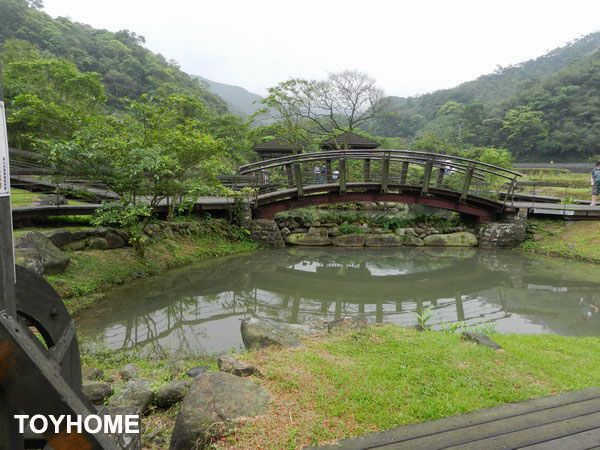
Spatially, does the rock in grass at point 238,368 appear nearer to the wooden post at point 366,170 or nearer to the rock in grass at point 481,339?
the rock in grass at point 481,339

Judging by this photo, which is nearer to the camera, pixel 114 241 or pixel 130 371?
pixel 130 371

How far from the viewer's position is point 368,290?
9211 mm

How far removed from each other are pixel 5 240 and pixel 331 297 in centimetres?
763

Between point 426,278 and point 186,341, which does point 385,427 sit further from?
point 426,278

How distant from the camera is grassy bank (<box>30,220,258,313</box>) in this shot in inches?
292

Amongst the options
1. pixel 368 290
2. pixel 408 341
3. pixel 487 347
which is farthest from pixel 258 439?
pixel 368 290

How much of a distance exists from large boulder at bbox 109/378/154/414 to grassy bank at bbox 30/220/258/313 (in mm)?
4056

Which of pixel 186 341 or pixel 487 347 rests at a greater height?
pixel 487 347

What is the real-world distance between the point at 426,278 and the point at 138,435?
924 cm

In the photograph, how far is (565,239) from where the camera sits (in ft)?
43.7

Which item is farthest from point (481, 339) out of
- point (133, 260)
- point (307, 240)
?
point (307, 240)

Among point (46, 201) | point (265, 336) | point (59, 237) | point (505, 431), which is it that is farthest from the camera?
point (46, 201)

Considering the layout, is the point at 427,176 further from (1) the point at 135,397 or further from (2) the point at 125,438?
(2) the point at 125,438

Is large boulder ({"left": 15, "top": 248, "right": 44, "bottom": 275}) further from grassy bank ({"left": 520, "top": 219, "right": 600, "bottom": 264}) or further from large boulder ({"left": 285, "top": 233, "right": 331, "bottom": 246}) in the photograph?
grassy bank ({"left": 520, "top": 219, "right": 600, "bottom": 264})
